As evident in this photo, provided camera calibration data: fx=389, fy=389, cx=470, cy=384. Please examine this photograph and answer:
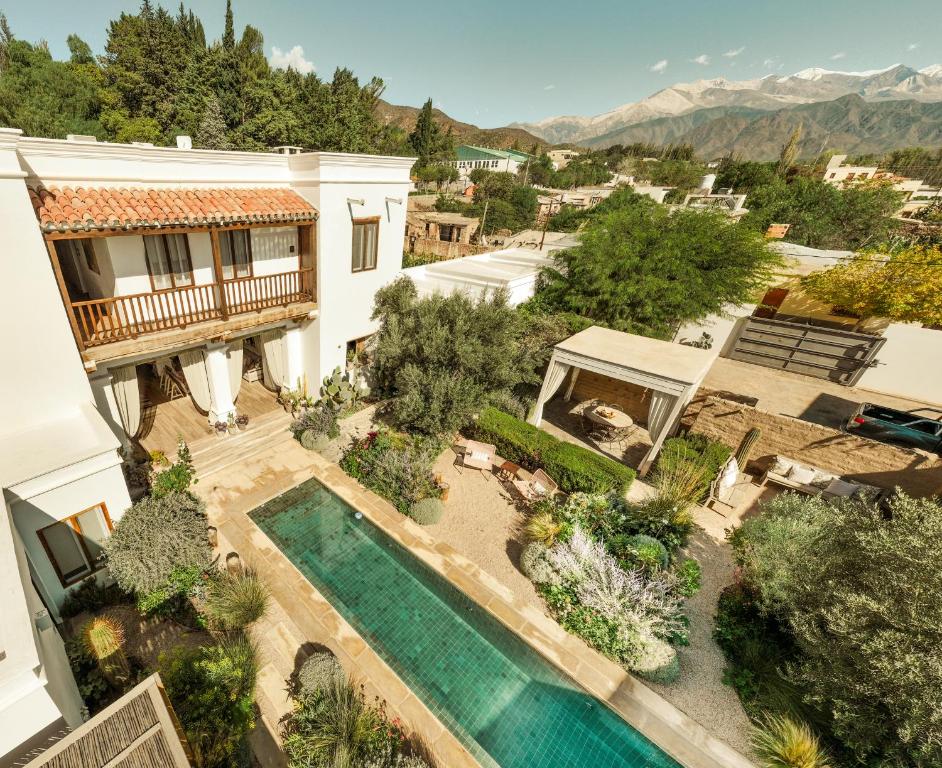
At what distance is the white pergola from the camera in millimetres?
11039

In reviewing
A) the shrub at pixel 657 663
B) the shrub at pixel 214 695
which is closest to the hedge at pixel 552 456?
the shrub at pixel 657 663

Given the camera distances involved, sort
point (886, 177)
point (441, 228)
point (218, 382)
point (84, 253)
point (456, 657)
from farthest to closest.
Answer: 1. point (886, 177)
2. point (441, 228)
3. point (218, 382)
4. point (84, 253)
5. point (456, 657)

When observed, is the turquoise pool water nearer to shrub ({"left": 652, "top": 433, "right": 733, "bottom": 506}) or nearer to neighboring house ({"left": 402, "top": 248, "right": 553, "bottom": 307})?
shrub ({"left": 652, "top": 433, "right": 733, "bottom": 506})

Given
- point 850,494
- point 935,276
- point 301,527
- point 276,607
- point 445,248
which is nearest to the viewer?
point 276,607

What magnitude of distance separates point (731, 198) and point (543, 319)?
1512 inches

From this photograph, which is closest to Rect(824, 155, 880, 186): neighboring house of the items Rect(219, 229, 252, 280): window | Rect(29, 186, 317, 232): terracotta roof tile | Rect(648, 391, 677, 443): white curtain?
Rect(648, 391, 677, 443): white curtain

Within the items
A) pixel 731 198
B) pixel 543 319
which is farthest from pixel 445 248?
pixel 731 198

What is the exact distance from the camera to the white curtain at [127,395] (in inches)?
384

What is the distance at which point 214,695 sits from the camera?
20.4ft

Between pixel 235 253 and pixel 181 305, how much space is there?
2.28m

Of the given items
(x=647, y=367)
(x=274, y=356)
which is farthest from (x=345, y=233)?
(x=647, y=367)

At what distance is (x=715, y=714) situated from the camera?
275 inches

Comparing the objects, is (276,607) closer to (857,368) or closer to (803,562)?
(803,562)

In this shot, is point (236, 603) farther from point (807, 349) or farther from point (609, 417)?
point (807, 349)
